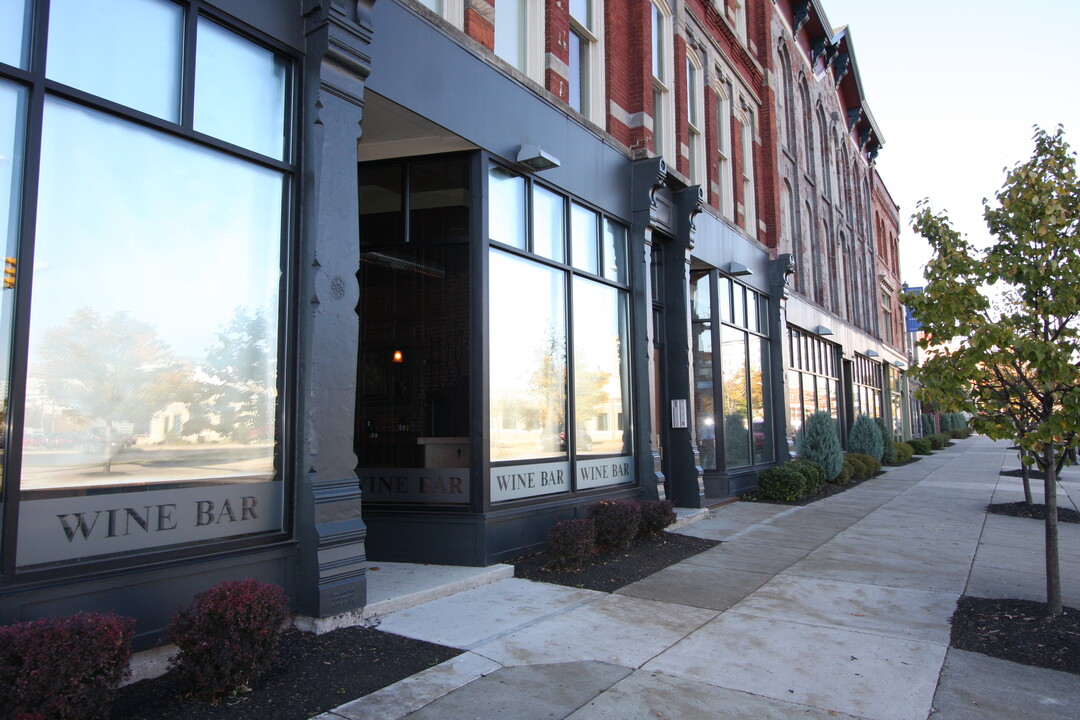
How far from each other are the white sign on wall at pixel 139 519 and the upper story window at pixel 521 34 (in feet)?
19.8

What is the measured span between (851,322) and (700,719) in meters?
25.6

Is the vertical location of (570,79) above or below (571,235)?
above

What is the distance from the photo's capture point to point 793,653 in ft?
17.0

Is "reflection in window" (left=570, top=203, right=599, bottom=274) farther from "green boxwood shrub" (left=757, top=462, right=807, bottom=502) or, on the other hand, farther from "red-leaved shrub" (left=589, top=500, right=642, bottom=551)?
"green boxwood shrub" (left=757, top=462, right=807, bottom=502)

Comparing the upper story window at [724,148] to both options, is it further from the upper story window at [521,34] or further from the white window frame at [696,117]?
the upper story window at [521,34]

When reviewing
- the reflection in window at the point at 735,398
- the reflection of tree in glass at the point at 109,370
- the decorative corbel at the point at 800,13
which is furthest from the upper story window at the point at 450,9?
the decorative corbel at the point at 800,13

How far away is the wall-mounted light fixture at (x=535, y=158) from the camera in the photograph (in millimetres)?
8312

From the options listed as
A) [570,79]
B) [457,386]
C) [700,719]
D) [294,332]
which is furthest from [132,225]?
[570,79]

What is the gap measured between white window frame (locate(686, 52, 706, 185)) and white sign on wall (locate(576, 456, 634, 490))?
6529 mm

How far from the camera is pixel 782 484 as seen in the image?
13906 millimetres

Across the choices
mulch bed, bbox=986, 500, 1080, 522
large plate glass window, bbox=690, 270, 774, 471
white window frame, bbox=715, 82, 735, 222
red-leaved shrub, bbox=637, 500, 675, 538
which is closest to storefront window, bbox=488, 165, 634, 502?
red-leaved shrub, bbox=637, 500, 675, 538

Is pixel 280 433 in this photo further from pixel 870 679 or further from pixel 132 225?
pixel 870 679

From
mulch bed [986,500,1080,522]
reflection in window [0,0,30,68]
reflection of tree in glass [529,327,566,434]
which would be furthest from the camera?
mulch bed [986,500,1080,522]

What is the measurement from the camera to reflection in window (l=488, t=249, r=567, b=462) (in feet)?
26.6
